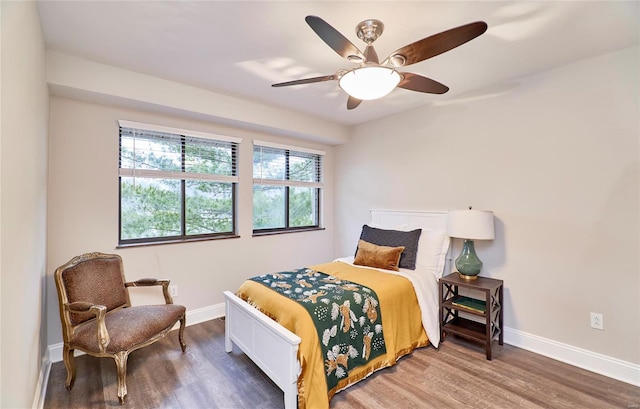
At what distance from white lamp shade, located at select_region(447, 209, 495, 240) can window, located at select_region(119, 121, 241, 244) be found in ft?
8.66

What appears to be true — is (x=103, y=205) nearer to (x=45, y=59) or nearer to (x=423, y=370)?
(x=45, y=59)

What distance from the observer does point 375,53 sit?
1.67 meters

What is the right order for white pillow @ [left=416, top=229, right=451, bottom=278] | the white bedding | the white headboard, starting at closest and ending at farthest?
the white bedding, white pillow @ [left=416, top=229, right=451, bottom=278], the white headboard

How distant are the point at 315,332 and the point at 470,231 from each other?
180 centimetres

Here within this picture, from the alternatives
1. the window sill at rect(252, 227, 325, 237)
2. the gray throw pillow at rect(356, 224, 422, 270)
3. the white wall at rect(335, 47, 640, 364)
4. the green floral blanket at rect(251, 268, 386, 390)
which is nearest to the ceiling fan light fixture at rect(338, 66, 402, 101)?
the green floral blanket at rect(251, 268, 386, 390)

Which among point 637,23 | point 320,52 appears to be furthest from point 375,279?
point 637,23

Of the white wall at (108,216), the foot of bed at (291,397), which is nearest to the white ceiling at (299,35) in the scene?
the white wall at (108,216)

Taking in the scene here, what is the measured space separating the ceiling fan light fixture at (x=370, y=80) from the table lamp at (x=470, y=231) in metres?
1.63

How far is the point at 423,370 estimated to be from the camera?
2.37 m

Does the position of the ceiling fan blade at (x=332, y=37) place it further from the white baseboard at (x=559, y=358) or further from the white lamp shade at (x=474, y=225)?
the white baseboard at (x=559, y=358)

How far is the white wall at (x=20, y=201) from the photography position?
1.18 m

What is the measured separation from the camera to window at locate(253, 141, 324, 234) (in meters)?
3.94

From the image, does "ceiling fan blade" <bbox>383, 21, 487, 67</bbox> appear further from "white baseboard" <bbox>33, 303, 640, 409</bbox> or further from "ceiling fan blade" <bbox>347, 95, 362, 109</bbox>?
"white baseboard" <bbox>33, 303, 640, 409</bbox>

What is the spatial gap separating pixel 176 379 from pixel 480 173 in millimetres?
3433
